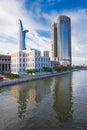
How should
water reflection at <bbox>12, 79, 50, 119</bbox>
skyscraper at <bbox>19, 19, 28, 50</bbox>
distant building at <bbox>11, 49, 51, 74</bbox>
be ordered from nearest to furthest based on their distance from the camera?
1. water reflection at <bbox>12, 79, 50, 119</bbox>
2. distant building at <bbox>11, 49, 51, 74</bbox>
3. skyscraper at <bbox>19, 19, 28, 50</bbox>

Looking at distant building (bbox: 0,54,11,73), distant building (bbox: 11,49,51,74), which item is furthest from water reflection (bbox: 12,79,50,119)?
distant building (bbox: 0,54,11,73)

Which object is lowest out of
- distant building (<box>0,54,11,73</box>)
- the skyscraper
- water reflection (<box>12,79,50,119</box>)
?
water reflection (<box>12,79,50,119</box>)

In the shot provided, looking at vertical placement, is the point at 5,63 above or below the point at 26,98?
above

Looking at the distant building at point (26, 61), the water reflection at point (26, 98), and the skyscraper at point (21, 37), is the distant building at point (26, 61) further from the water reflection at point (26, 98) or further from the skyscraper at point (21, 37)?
the water reflection at point (26, 98)

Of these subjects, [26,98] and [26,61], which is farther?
[26,61]

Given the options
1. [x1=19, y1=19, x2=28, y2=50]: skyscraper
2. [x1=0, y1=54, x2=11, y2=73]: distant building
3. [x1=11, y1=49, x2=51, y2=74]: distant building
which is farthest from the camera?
[x1=19, y1=19, x2=28, y2=50]: skyscraper

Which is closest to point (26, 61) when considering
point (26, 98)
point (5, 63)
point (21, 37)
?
point (5, 63)

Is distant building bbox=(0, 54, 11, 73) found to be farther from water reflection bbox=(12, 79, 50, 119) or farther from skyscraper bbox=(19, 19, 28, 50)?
water reflection bbox=(12, 79, 50, 119)

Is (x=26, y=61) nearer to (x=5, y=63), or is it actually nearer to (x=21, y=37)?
(x=5, y=63)

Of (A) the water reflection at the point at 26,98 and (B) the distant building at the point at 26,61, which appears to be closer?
(A) the water reflection at the point at 26,98

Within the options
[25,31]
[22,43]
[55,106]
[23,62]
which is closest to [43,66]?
[23,62]

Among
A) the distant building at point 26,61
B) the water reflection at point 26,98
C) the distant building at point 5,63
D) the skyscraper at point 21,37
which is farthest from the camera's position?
the skyscraper at point 21,37

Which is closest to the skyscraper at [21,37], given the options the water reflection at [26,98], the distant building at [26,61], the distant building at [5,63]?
the distant building at [5,63]

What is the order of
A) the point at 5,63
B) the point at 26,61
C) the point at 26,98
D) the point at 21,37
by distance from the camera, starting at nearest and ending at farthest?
the point at 26,98 < the point at 26,61 < the point at 5,63 < the point at 21,37
